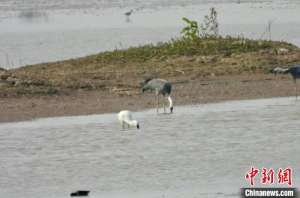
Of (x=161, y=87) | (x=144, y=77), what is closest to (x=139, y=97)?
(x=161, y=87)

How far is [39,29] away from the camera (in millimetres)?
30812

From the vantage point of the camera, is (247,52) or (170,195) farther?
(247,52)

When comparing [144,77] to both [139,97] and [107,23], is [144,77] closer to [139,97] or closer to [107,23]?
[139,97]

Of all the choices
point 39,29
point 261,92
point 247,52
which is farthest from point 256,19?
point 261,92

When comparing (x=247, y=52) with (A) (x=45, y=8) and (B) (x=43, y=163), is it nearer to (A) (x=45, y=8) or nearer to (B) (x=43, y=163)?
(B) (x=43, y=163)

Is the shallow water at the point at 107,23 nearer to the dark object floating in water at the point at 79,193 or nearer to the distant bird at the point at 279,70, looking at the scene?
the distant bird at the point at 279,70

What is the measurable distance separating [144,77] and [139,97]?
181cm

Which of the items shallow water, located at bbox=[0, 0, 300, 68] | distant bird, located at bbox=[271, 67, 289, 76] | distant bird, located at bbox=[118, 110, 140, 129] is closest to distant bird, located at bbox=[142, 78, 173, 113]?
distant bird, located at bbox=[118, 110, 140, 129]

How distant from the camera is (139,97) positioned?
1839 cm

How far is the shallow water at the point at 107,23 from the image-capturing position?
86.2 feet

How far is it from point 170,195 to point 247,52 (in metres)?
10.3

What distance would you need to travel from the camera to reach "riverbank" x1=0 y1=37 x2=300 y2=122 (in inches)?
703

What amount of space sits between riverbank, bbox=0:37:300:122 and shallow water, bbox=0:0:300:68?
316cm

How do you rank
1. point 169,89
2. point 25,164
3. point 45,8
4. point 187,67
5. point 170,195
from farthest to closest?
point 45,8, point 187,67, point 169,89, point 25,164, point 170,195
